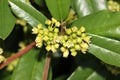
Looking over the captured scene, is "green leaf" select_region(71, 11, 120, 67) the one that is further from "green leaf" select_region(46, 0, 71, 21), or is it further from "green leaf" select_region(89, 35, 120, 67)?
"green leaf" select_region(46, 0, 71, 21)

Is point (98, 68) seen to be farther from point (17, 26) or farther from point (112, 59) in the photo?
point (17, 26)

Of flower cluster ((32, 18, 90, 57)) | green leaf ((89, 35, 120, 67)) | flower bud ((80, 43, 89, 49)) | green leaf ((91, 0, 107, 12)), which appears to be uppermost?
green leaf ((91, 0, 107, 12))

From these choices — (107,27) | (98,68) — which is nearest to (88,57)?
(98,68)

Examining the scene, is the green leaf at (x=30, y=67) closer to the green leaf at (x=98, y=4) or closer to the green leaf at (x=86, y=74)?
the green leaf at (x=86, y=74)

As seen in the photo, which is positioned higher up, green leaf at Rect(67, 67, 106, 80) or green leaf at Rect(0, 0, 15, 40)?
green leaf at Rect(0, 0, 15, 40)

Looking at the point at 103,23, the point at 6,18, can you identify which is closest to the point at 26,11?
the point at 6,18

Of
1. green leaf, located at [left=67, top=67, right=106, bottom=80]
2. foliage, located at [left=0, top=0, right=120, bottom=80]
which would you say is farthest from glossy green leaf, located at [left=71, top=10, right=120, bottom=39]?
green leaf, located at [left=67, top=67, right=106, bottom=80]

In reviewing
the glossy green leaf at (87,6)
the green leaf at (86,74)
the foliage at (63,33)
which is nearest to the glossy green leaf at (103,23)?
the foliage at (63,33)
